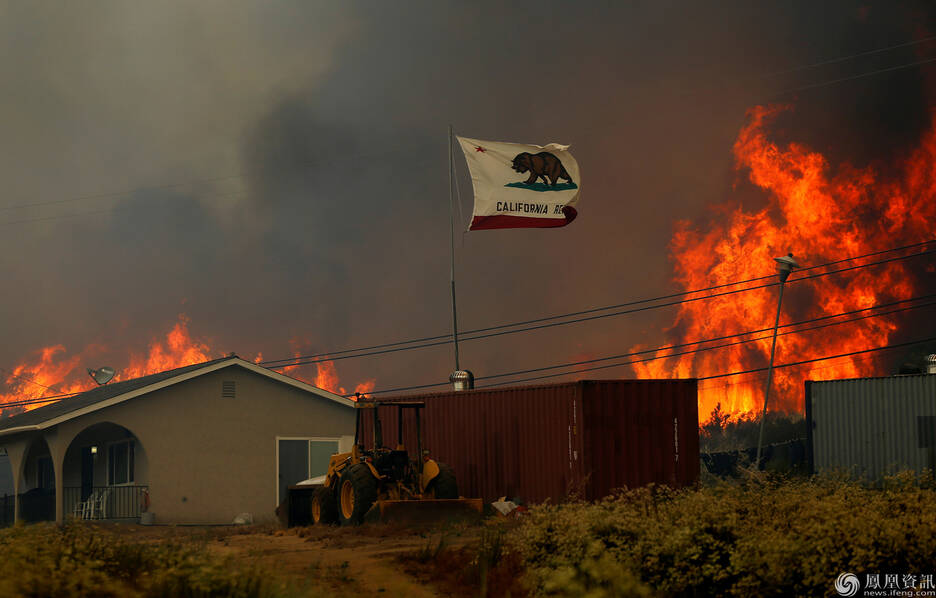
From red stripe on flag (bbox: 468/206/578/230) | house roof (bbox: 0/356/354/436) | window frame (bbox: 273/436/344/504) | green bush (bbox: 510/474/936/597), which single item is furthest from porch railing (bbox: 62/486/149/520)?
green bush (bbox: 510/474/936/597)

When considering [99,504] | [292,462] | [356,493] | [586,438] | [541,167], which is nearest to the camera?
[356,493]

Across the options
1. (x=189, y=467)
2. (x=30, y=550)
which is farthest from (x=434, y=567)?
(x=189, y=467)

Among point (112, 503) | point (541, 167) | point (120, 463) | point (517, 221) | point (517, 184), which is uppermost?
point (541, 167)

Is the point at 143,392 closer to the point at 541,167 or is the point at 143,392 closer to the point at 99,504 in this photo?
the point at 99,504

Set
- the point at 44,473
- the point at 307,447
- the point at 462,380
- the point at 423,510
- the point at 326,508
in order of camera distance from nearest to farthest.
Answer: the point at 423,510 < the point at 326,508 < the point at 462,380 < the point at 307,447 < the point at 44,473

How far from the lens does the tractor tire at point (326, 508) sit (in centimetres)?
2305

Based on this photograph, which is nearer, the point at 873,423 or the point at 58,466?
the point at 873,423

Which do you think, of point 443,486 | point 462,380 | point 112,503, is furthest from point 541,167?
point 112,503

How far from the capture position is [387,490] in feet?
72.4

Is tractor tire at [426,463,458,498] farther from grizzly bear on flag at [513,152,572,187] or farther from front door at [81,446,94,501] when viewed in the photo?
front door at [81,446,94,501]

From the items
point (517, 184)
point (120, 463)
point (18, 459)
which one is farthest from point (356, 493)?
point (18, 459)

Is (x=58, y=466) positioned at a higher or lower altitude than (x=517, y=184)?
lower

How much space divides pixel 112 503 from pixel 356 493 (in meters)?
14.1

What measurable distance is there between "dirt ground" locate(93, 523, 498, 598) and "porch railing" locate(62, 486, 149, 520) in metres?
10.4
